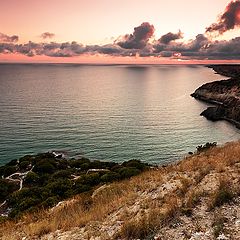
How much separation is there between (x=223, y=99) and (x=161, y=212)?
14212 centimetres

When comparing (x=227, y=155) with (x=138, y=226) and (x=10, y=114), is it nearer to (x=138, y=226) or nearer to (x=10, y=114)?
(x=138, y=226)

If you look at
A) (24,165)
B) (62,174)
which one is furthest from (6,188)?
(24,165)

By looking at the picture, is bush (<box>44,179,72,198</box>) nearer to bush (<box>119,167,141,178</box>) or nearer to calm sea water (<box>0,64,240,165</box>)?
bush (<box>119,167,141,178</box>)

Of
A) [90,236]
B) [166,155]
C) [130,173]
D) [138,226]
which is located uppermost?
[138,226]

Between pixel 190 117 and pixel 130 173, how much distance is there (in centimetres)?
7834

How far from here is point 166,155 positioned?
7419 centimetres

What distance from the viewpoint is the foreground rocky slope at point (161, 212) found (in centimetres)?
1312

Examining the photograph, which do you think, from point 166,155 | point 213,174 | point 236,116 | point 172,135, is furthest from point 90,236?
point 236,116

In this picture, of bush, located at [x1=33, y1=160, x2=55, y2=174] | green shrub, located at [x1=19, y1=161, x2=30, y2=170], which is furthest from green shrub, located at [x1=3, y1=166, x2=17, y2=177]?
bush, located at [x1=33, y1=160, x2=55, y2=174]

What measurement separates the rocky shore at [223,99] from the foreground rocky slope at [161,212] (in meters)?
90.6

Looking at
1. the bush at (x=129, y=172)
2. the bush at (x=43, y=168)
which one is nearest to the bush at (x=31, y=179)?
the bush at (x=43, y=168)

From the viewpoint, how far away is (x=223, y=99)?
14775 cm

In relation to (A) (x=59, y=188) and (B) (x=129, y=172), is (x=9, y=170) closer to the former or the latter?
(A) (x=59, y=188)

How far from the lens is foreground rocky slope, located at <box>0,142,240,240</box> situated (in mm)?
13125
